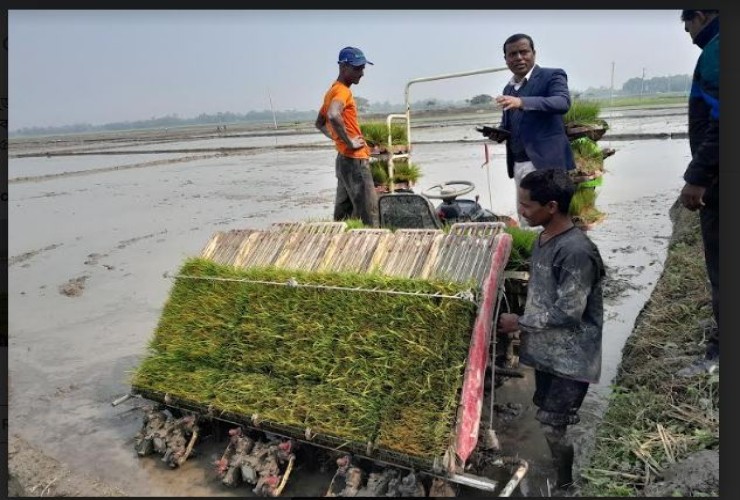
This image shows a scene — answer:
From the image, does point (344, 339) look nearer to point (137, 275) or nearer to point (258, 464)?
point (258, 464)

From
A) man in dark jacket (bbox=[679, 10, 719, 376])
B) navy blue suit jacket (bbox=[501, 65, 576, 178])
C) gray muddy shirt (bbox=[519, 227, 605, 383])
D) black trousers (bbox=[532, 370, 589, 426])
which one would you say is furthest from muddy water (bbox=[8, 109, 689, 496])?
navy blue suit jacket (bbox=[501, 65, 576, 178])

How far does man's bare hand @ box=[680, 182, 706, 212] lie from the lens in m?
3.47

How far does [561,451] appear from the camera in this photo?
3645 mm

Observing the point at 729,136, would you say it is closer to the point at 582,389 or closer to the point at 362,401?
the point at 582,389

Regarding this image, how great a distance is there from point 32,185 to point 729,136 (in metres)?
23.1

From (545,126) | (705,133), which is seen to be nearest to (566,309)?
(705,133)

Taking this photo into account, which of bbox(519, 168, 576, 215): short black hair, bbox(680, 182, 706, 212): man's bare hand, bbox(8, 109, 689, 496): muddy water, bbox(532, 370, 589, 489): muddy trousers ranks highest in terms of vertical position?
bbox(519, 168, 576, 215): short black hair

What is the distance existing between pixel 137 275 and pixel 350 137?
16.1 ft

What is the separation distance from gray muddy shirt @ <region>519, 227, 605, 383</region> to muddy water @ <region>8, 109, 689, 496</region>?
92 centimetres

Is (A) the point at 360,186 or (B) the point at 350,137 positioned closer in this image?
(B) the point at 350,137

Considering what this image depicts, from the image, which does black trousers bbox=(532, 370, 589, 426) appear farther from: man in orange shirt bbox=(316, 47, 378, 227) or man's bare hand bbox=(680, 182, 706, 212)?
man in orange shirt bbox=(316, 47, 378, 227)

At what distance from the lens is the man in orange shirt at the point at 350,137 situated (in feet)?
18.8

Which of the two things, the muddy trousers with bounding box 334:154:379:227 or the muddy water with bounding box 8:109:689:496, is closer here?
the muddy water with bounding box 8:109:689:496

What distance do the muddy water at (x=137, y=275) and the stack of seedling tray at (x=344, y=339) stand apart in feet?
1.93
